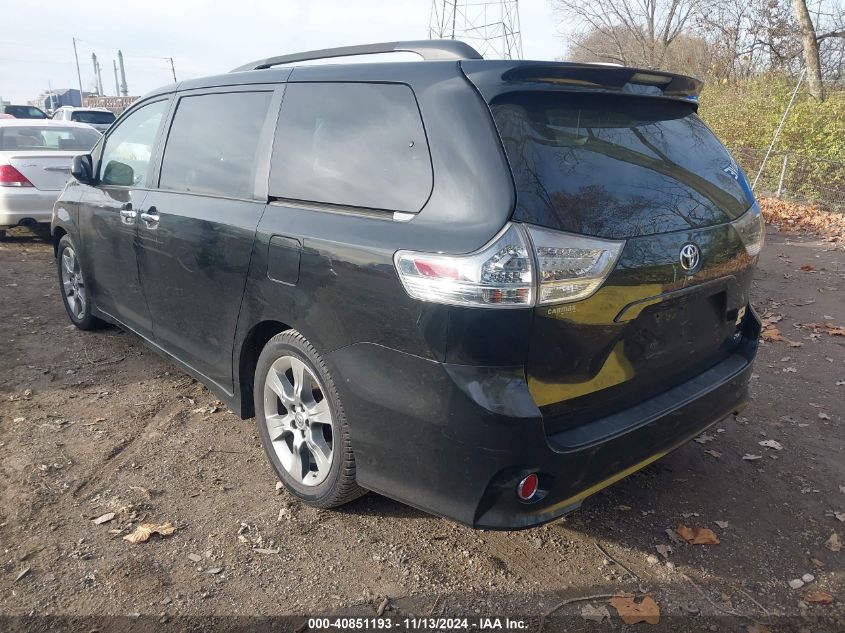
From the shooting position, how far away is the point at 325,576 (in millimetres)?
2598

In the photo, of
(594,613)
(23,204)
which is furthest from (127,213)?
(23,204)

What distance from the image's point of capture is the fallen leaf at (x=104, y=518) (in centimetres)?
290

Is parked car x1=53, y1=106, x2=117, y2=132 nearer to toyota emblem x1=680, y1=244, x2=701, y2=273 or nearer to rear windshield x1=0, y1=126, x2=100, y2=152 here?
rear windshield x1=0, y1=126, x2=100, y2=152

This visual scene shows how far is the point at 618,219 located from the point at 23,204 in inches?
323

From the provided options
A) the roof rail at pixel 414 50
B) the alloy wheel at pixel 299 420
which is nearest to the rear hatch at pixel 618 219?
the roof rail at pixel 414 50

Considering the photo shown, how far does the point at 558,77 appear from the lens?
2350 mm

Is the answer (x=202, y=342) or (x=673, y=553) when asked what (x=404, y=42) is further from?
(x=673, y=553)

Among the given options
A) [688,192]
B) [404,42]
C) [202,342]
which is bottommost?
[202,342]

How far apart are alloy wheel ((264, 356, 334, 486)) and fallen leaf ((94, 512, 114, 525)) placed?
764 mm

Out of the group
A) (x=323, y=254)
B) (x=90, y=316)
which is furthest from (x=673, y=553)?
(x=90, y=316)

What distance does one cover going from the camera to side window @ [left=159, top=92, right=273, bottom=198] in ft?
10.3

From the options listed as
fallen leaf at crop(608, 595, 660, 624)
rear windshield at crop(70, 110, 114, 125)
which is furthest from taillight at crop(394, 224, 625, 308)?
rear windshield at crop(70, 110, 114, 125)

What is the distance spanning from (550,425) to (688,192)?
1.11 m

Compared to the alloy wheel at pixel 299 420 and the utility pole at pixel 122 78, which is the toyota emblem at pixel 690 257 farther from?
the utility pole at pixel 122 78
